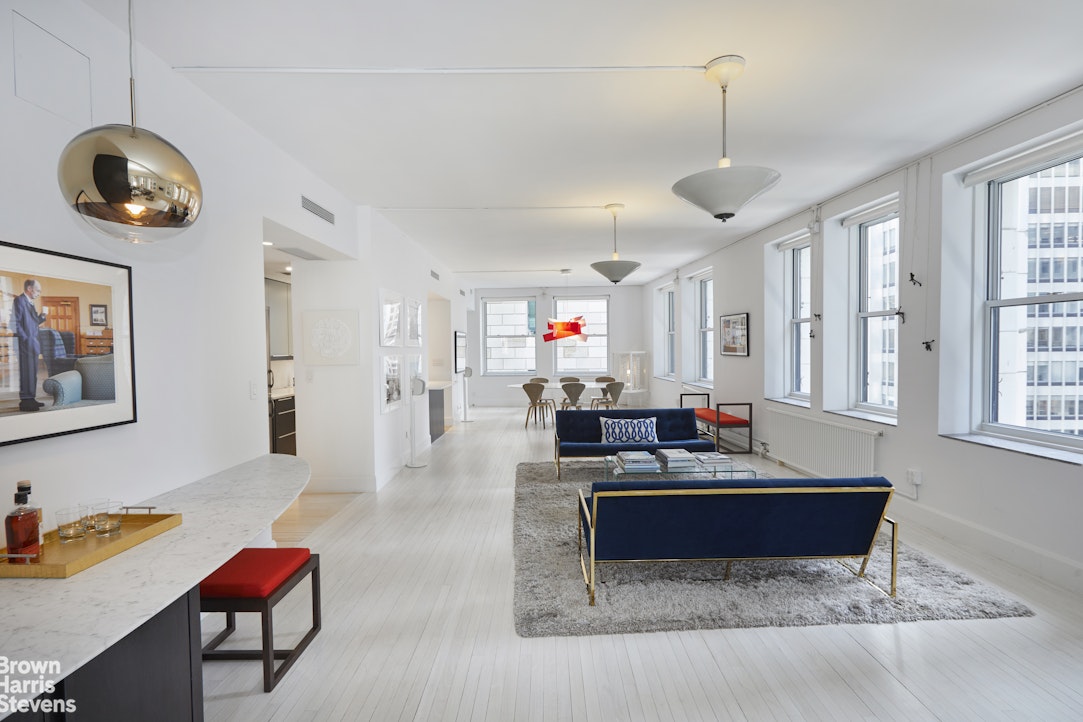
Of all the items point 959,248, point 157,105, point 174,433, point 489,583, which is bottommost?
point 489,583

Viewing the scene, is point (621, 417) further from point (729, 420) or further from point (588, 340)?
point (588, 340)

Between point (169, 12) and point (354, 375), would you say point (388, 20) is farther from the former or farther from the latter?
point (354, 375)

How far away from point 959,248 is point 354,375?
528cm

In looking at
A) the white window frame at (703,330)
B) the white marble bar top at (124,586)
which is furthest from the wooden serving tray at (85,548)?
the white window frame at (703,330)

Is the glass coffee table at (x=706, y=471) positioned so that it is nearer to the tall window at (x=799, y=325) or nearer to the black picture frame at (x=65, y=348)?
the tall window at (x=799, y=325)

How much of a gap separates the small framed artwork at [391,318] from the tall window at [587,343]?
7.15 m

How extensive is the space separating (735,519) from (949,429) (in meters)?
2.40

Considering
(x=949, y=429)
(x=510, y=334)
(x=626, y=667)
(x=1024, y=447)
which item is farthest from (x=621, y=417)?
(x=510, y=334)

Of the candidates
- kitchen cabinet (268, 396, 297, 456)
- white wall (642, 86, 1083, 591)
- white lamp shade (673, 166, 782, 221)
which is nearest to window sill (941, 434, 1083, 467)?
white wall (642, 86, 1083, 591)

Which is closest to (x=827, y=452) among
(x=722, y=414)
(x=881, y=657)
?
(x=722, y=414)

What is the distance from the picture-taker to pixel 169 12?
2355mm

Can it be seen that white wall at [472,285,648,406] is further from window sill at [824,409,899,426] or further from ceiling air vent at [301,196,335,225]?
ceiling air vent at [301,196,335,225]

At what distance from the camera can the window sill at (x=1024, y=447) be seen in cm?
339

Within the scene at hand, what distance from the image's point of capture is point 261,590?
92.0 inches
